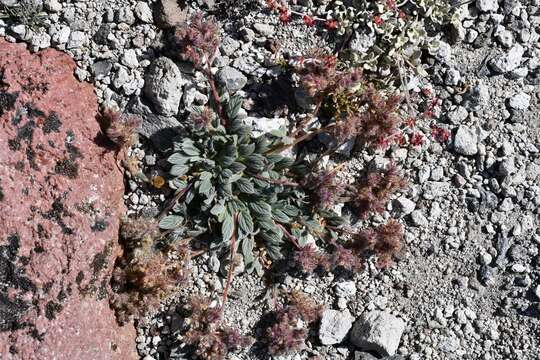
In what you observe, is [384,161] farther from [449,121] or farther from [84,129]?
[84,129]

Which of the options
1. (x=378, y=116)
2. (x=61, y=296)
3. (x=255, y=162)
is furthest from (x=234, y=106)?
(x=61, y=296)

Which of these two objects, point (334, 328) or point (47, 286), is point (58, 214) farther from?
point (334, 328)

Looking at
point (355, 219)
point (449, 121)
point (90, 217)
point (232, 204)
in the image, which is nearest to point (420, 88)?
point (449, 121)

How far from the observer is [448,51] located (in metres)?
6.71

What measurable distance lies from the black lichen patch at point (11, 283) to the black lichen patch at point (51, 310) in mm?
147

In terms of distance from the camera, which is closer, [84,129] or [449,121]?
[84,129]

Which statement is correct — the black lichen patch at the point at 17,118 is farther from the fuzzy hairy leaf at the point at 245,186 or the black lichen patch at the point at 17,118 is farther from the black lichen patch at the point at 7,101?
the fuzzy hairy leaf at the point at 245,186

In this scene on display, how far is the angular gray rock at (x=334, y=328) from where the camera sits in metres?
6.35

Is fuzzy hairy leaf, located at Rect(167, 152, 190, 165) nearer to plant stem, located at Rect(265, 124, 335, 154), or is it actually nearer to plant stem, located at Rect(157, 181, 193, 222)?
plant stem, located at Rect(157, 181, 193, 222)

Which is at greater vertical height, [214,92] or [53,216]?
[214,92]

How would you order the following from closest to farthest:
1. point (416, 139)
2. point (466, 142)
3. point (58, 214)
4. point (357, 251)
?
point (58, 214) < point (357, 251) < point (416, 139) < point (466, 142)

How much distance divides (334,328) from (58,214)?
256 centimetres

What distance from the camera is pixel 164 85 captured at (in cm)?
614

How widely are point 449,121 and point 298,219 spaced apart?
1.72 metres
